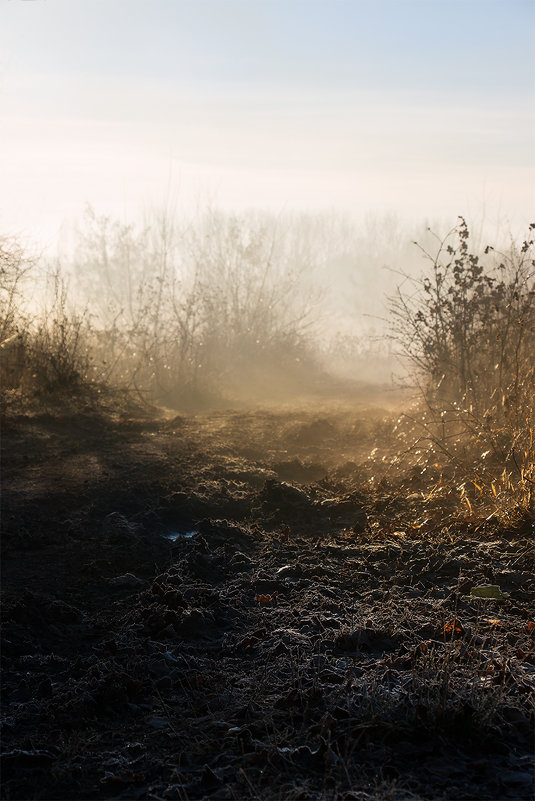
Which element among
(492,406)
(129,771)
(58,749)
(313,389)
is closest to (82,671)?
(58,749)

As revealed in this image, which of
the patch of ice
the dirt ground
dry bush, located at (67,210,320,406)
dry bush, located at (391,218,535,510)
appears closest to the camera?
the dirt ground

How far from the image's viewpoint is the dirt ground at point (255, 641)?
240 cm

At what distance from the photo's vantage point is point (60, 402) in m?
8.66

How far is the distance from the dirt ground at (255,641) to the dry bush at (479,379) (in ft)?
1.83

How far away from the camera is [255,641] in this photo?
3.37 meters

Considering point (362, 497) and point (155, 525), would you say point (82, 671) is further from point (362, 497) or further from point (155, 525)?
point (362, 497)

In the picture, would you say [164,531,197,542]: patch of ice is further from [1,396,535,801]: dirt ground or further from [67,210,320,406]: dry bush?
[67,210,320,406]: dry bush

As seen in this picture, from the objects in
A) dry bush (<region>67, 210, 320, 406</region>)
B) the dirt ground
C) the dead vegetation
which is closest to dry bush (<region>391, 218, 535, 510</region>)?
the dead vegetation

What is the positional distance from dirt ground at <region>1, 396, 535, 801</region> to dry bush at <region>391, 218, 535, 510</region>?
22.0 inches

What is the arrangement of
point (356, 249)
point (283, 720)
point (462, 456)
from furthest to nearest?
point (356, 249), point (462, 456), point (283, 720)

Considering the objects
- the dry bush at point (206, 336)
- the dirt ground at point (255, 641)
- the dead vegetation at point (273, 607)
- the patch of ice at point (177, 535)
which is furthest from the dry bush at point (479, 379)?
the dry bush at point (206, 336)

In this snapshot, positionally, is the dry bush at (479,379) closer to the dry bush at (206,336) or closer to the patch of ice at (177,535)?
the patch of ice at (177,535)

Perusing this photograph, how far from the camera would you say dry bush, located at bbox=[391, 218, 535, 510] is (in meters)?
5.66

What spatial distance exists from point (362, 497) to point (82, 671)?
3.22 metres
